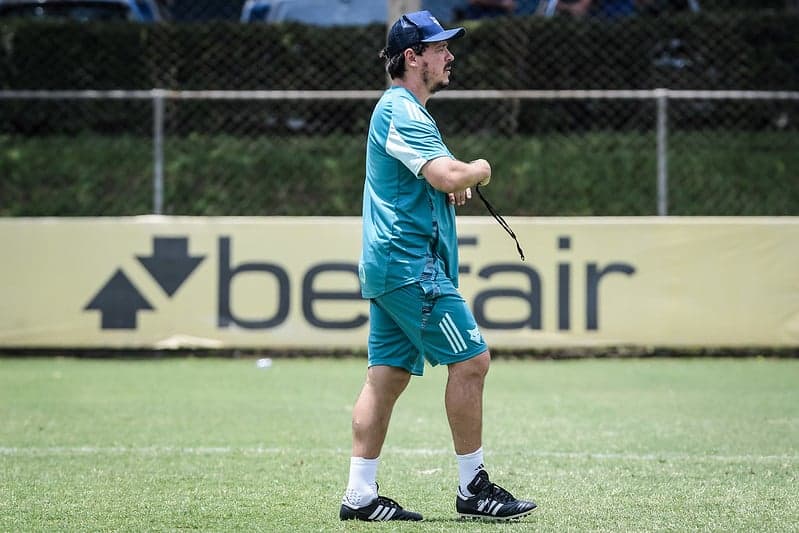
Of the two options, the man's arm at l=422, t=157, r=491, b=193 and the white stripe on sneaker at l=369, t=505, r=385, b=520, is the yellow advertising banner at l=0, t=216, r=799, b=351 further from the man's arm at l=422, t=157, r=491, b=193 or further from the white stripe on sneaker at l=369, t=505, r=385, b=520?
the man's arm at l=422, t=157, r=491, b=193

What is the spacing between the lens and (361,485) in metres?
5.18

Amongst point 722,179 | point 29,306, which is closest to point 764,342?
point 722,179

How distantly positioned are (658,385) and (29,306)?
216 inches

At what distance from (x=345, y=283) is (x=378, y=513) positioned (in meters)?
6.02

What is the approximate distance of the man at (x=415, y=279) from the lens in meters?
5.11

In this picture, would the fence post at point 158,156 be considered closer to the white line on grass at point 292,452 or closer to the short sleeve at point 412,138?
the white line on grass at point 292,452

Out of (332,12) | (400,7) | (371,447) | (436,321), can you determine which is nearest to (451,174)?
(436,321)

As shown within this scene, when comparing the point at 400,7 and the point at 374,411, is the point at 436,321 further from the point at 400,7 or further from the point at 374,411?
the point at 400,7

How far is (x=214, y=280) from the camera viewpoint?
11.2 meters

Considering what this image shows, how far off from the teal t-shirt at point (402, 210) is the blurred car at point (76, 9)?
11306 mm

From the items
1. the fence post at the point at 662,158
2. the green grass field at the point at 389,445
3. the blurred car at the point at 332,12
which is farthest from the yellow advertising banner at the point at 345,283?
the blurred car at the point at 332,12

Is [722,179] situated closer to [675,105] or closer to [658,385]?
[675,105]

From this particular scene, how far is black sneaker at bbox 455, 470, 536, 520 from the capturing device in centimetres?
511

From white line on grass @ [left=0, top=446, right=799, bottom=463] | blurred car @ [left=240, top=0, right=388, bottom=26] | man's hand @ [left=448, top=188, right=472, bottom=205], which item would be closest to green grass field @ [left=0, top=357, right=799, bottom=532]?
white line on grass @ [left=0, top=446, right=799, bottom=463]
